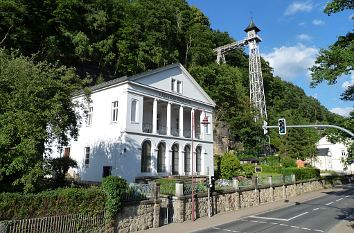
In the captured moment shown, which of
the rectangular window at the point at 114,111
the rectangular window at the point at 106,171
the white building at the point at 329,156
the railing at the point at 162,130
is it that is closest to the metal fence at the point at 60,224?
the rectangular window at the point at 106,171

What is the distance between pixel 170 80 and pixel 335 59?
19.8m

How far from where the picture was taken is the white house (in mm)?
30328

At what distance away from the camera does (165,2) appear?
63.1 m

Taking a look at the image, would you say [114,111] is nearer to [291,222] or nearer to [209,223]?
[209,223]

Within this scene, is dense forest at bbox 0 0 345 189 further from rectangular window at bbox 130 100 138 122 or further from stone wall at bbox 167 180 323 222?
stone wall at bbox 167 180 323 222

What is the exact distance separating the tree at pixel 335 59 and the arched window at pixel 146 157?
1759 cm

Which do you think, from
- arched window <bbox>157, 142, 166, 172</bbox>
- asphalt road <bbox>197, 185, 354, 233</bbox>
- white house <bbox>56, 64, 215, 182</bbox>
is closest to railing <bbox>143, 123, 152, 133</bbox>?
white house <bbox>56, 64, 215, 182</bbox>

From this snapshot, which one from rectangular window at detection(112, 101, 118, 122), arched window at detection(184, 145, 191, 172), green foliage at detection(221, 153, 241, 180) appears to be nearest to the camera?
rectangular window at detection(112, 101, 118, 122)

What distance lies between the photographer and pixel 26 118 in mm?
15219

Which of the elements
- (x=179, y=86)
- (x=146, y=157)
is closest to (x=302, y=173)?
(x=179, y=86)

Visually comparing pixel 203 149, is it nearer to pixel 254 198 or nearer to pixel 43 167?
pixel 254 198

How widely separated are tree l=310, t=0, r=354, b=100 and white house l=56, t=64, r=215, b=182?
16.9 metres

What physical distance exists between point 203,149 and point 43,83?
978 inches

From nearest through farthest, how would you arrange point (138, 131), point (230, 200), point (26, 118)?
point (26, 118) → point (230, 200) → point (138, 131)
